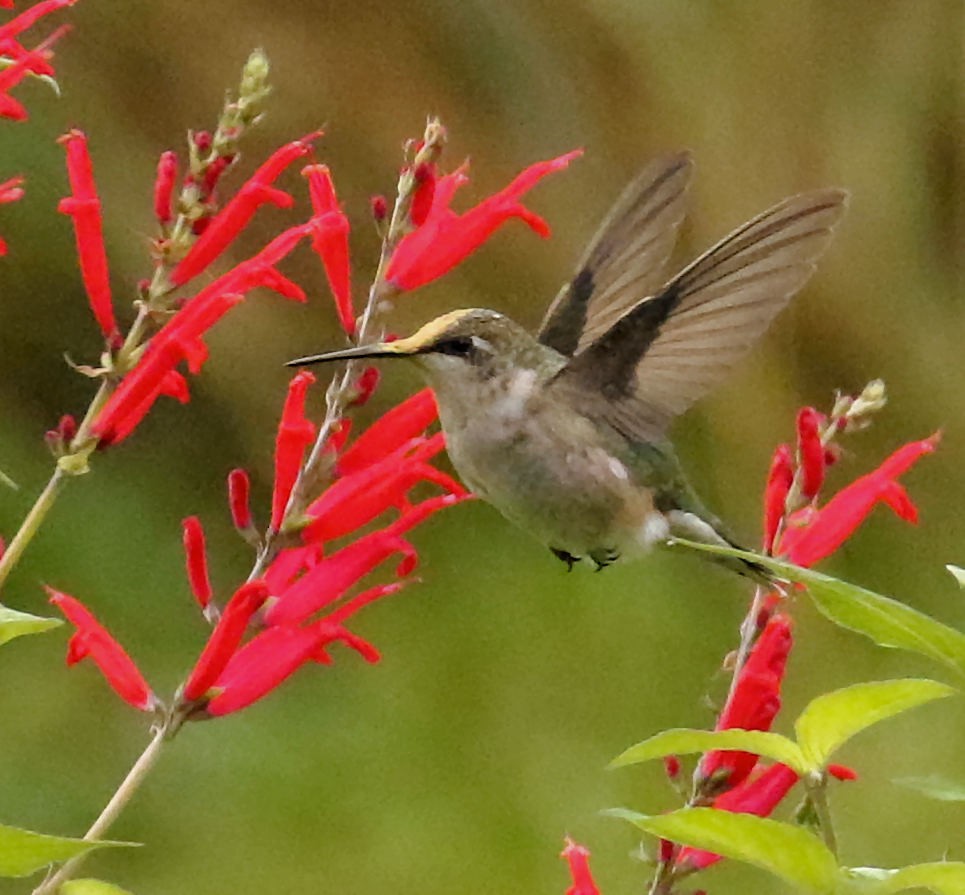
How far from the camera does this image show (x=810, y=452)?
64cm

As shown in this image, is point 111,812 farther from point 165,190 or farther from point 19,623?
point 165,190

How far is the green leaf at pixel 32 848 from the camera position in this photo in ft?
1.32

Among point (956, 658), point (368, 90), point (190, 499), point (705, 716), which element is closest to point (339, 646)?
point (190, 499)

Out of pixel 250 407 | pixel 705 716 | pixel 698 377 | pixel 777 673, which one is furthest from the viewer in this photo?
pixel 705 716

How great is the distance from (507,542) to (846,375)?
16.7 inches

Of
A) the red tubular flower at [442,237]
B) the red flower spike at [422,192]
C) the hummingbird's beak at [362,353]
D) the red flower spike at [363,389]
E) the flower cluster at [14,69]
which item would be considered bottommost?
the red flower spike at [363,389]

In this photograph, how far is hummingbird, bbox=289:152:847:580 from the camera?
2.32 feet

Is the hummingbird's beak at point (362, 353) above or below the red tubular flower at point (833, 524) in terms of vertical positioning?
above

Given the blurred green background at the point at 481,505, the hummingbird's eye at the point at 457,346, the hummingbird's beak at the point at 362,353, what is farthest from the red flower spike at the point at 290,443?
the blurred green background at the point at 481,505

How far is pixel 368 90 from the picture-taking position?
1479mm

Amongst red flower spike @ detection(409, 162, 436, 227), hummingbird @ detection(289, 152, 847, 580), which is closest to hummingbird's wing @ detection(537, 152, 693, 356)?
hummingbird @ detection(289, 152, 847, 580)

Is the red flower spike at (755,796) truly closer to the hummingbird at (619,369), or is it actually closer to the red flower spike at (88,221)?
the hummingbird at (619,369)

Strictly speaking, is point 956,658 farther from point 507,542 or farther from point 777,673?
point 507,542

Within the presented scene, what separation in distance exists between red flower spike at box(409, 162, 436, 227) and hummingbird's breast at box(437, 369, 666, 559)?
0.41 ft
